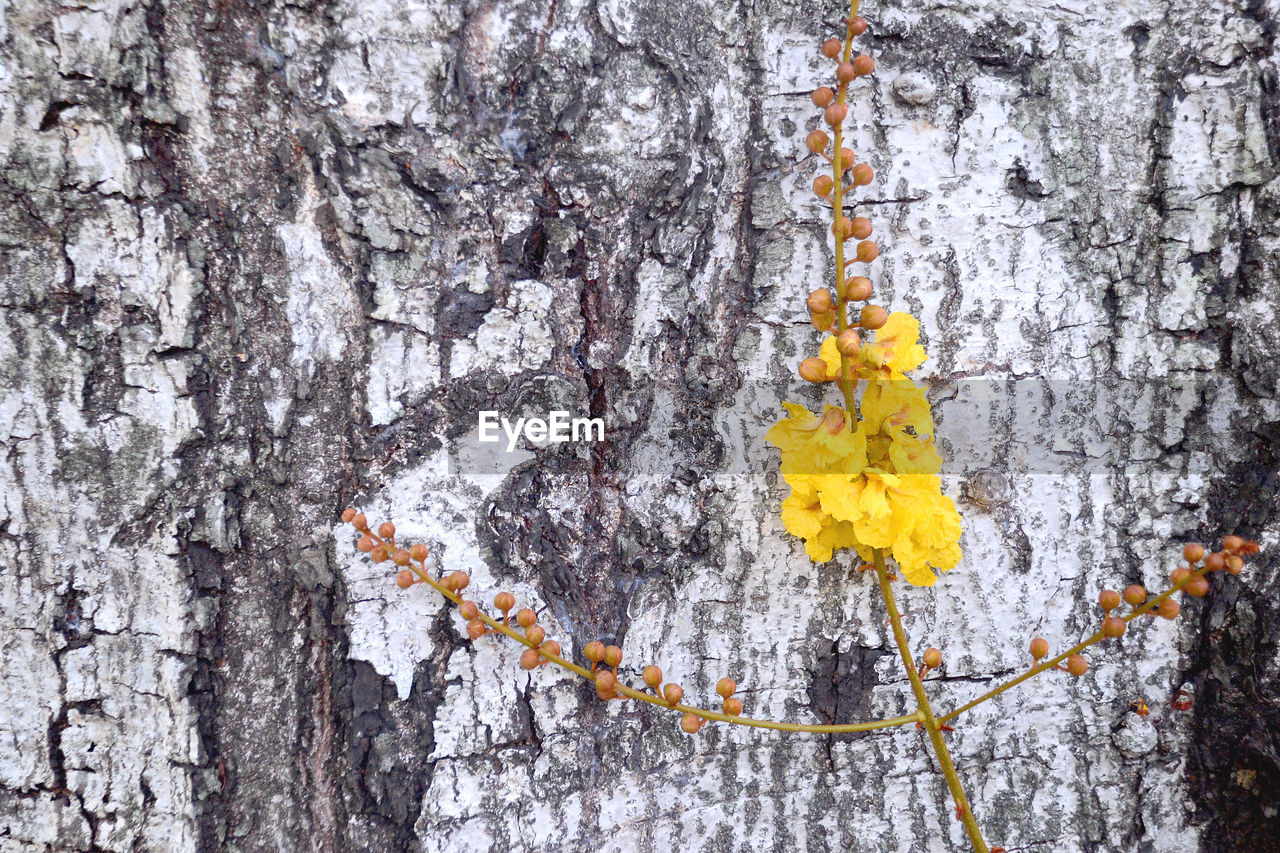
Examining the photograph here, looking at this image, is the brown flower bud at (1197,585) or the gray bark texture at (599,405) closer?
the brown flower bud at (1197,585)

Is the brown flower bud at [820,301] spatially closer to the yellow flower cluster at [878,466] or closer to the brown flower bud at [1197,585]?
the yellow flower cluster at [878,466]

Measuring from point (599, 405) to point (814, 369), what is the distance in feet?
0.99

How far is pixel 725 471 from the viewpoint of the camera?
1106mm

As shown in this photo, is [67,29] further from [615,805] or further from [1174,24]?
[1174,24]

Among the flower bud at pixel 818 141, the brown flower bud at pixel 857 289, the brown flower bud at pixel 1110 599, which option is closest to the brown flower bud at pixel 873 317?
the brown flower bud at pixel 857 289

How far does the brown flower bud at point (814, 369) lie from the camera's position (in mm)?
945

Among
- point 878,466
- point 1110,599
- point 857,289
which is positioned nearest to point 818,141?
point 857,289

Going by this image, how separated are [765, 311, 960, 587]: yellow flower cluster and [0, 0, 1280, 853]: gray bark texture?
107 millimetres

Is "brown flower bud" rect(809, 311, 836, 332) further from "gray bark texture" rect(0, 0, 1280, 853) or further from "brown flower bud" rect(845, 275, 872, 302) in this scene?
"gray bark texture" rect(0, 0, 1280, 853)

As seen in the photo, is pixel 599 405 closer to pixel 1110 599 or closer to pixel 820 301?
pixel 820 301

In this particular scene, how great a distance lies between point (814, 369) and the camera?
3.10ft

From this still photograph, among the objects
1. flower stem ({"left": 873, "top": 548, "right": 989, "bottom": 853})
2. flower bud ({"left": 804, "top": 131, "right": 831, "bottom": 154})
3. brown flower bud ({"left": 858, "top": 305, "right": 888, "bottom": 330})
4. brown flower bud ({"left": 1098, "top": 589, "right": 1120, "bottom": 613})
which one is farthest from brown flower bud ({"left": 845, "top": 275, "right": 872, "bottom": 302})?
brown flower bud ({"left": 1098, "top": 589, "right": 1120, "bottom": 613})

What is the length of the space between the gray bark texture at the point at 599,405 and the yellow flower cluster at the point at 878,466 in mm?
107

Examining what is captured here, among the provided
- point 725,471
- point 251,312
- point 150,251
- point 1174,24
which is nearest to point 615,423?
point 725,471
